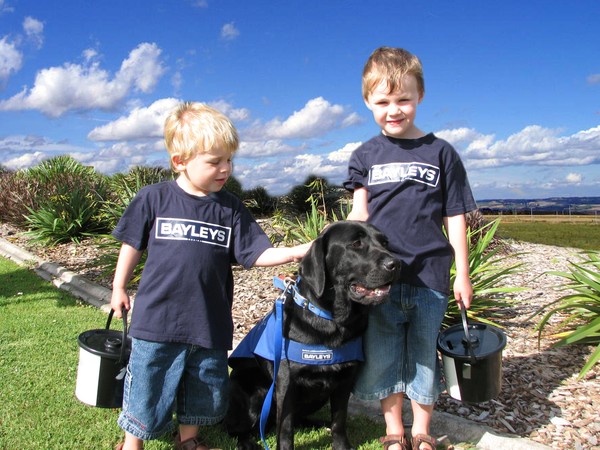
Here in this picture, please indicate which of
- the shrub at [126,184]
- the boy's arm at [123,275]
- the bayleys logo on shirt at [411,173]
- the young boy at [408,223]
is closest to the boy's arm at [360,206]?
the young boy at [408,223]

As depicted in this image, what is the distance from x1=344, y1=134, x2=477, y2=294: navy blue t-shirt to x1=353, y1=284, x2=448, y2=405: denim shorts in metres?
0.11

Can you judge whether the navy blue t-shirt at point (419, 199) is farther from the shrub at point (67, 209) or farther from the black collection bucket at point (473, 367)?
the shrub at point (67, 209)

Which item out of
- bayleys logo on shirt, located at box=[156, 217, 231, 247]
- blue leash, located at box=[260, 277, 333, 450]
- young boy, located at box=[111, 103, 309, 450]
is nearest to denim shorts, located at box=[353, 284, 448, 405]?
blue leash, located at box=[260, 277, 333, 450]

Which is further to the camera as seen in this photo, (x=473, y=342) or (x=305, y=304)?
(x=473, y=342)

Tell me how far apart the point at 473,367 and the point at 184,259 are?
1.65 m

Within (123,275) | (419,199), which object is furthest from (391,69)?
(123,275)

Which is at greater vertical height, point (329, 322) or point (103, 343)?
point (329, 322)

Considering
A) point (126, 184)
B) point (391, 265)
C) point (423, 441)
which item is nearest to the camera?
point (391, 265)

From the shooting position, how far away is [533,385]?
12.7 ft

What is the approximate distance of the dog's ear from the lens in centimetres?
262

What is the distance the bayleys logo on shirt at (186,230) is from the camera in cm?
274

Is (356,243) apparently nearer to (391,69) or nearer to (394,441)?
(391,69)

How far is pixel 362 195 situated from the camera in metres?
3.05

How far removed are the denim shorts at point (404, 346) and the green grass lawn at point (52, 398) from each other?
1.53 feet
